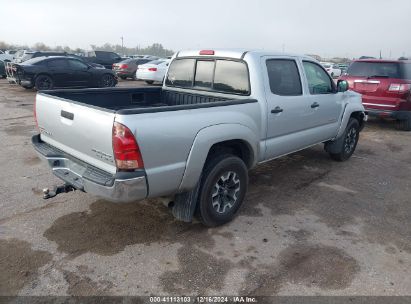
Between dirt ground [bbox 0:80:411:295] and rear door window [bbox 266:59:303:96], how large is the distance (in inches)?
56.0

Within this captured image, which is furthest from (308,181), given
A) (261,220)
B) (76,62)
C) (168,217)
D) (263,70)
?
(76,62)

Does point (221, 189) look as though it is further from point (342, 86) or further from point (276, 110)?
point (342, 86)

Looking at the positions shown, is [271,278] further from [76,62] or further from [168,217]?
[76,62]

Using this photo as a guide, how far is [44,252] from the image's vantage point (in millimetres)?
3170

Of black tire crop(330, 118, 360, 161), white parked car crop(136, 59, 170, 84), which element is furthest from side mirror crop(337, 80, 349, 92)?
white parked car crop(136, 59, 170, 84)

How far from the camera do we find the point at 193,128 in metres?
3.05

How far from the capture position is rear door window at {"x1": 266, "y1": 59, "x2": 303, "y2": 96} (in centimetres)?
417

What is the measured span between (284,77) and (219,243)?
2.31 meters

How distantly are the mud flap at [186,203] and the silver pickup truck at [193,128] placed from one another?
1 centimetres

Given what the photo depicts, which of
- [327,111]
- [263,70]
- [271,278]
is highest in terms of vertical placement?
[263,70]

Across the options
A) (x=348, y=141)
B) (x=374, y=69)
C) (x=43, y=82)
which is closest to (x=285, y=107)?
(x=348, y=141)

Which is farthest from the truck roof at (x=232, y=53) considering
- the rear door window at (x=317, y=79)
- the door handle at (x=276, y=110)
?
the door handle at (x=276, y=110)

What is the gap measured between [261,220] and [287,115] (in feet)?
4.58

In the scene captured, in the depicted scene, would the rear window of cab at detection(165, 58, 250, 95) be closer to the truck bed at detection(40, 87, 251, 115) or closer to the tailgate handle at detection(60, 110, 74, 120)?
the truck bed at detection(40, 87, 251, 115)
